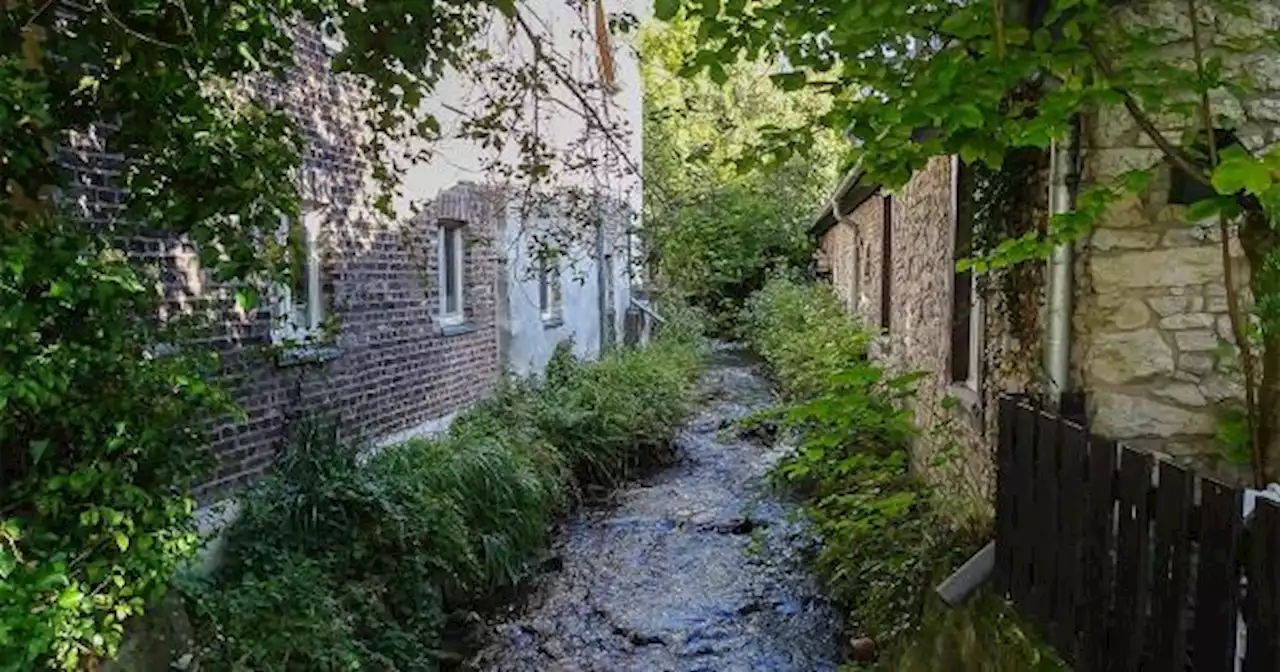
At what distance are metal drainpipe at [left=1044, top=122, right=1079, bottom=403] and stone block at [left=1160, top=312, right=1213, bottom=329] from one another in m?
0.41

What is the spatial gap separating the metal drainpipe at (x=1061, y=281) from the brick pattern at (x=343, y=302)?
3.39 metres

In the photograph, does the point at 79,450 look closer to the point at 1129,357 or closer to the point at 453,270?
the point at 1129,357

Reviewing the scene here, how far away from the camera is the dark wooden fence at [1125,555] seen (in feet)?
8.66

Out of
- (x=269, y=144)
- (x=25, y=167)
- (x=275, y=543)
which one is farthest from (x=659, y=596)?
(x=25, y=167)

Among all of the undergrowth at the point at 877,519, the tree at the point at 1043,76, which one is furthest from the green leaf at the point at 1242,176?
the undergrowth at the point at 877,519

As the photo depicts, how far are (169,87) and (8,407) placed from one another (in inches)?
46.9

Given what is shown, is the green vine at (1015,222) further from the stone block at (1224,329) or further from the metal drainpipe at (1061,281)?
the stone block at (1224,329)

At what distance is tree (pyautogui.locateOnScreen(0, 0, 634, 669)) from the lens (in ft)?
10.1

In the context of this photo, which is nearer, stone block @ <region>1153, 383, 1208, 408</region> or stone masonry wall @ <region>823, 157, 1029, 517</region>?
stone block @ <region>1153, 383, 1208, 408</region>

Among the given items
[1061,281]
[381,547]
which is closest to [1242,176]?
[1061,281]

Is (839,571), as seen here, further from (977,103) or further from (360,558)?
(977,103)

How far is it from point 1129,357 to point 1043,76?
128 cm

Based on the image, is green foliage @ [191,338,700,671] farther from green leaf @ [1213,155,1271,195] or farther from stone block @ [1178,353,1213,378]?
green leaf @ [1213,155,1271,195]

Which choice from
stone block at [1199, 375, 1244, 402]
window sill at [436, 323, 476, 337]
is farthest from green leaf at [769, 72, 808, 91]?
window sill at [436, 323, 476, 337]
